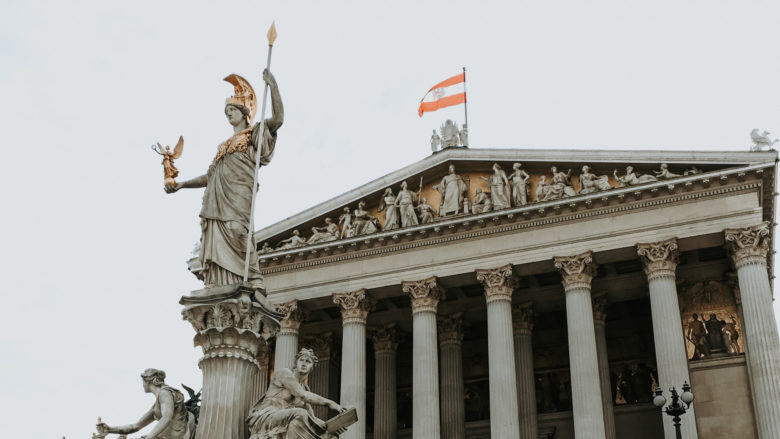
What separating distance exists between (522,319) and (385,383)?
6.17 m

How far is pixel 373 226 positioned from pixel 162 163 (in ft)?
75.5

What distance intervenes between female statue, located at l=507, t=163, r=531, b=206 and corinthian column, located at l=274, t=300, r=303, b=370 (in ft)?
31.3

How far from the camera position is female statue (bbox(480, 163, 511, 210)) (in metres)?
32.2

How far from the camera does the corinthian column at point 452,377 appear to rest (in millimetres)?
33312

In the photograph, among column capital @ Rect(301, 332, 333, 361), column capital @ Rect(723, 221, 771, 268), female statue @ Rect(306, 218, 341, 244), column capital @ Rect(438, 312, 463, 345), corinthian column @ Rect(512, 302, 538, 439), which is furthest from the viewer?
column capital @ Rect(301, 332, 333, 361)

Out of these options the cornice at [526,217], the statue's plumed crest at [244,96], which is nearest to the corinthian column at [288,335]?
the cornice at [526,217]

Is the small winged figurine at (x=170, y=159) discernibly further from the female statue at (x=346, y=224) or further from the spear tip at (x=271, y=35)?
the female statue at (x=346, y=224)

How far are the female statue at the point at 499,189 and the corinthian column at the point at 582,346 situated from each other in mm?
3002

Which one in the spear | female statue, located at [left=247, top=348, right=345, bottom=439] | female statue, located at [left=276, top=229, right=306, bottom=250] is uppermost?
female statue, located at [left=276, top=229, right=306, bottom=250]

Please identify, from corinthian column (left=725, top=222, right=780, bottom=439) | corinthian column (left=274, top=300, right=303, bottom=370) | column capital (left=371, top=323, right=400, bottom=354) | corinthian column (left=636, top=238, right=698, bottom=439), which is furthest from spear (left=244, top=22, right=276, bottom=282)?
column capital (left=371, top=323, right=400, bottom=354)

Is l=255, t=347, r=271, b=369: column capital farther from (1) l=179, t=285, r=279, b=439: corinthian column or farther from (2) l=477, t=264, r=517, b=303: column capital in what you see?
(1) l=179, t=285, r=279, b=439: corinthian column

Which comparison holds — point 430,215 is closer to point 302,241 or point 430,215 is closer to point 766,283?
point 302,241

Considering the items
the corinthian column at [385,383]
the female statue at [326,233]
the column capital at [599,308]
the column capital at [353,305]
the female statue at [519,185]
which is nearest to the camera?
the female statue at [519,185]

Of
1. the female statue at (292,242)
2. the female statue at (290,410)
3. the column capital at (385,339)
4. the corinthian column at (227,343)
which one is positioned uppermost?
the female statue at (292,242)
